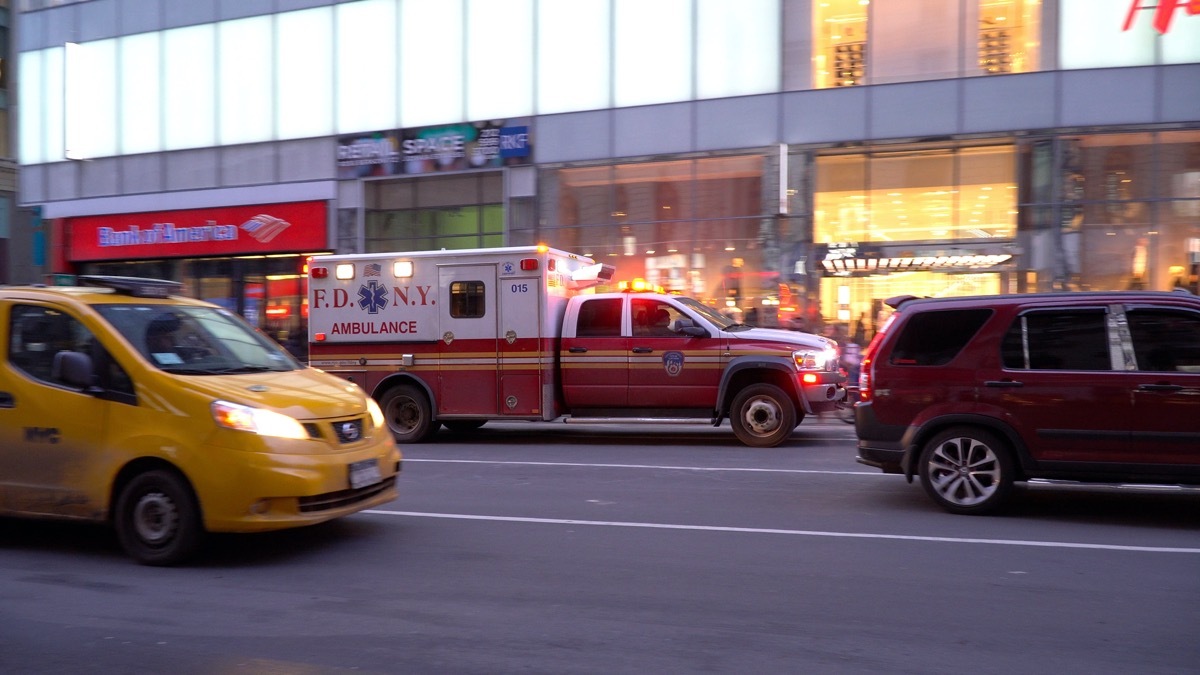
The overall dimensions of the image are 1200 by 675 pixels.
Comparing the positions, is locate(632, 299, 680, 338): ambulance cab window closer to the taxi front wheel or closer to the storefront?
the taxi front wheel

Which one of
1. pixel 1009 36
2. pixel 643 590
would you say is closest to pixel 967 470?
pixel 643 590

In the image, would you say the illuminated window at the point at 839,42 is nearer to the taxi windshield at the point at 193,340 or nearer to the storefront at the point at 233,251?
the storefront at the point at 233,251

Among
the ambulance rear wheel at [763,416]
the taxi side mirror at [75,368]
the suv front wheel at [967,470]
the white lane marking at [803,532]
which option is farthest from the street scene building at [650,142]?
the taxi side mirror at [75,368]

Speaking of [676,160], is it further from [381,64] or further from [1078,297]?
[1078,297]

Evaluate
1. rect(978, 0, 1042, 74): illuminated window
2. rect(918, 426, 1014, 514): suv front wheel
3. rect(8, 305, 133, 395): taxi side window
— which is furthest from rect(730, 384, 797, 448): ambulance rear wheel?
rect(978, 0, 1042, 74): illuminated window

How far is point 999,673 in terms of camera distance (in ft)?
14.5

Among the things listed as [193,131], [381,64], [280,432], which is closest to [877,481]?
[280,432]

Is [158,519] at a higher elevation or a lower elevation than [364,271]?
lower

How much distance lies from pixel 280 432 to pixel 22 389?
6.49 feet

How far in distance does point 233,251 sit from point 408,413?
15291 mm

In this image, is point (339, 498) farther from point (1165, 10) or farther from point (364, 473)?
point (1165, 10)

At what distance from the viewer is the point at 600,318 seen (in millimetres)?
13062

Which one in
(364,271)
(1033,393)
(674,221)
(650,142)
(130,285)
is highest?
(650,142)

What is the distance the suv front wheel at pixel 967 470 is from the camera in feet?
25.8
